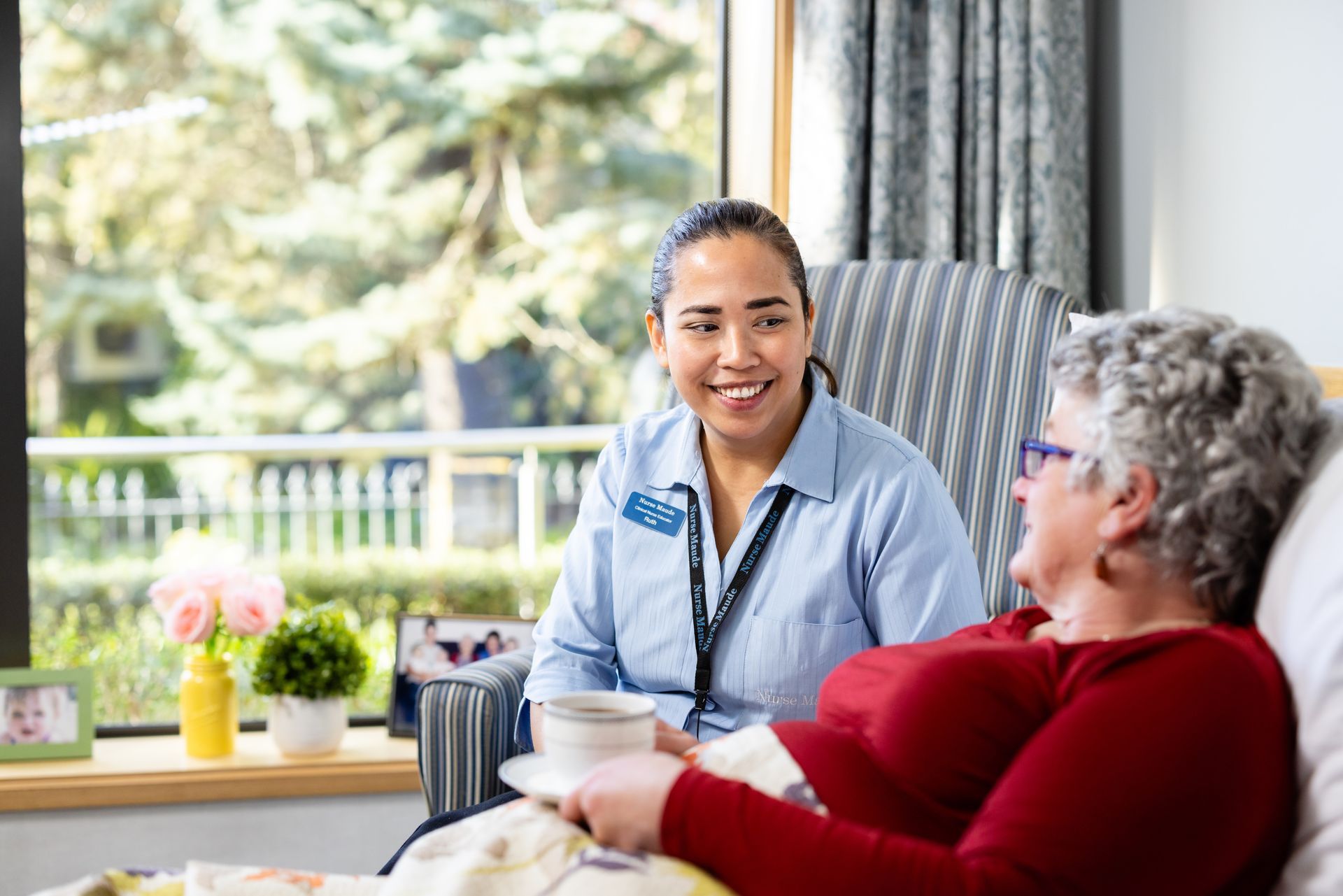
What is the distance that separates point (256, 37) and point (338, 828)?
15.7 feet

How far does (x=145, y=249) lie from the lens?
6.25 m

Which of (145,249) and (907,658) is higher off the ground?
(145,249)

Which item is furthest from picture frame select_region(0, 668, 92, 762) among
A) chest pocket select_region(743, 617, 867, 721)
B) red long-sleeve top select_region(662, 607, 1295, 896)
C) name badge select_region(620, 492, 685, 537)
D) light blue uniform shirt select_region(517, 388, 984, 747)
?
red long-sleeve top select_region(662, 607, 1295, 896)

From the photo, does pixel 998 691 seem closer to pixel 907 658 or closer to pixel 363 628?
pixel 907 658

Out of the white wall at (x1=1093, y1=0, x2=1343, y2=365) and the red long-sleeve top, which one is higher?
the white wall at (x1=1093, y1=0, x2=1343, y2=365)

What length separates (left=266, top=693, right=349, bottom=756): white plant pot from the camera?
8.22 feet

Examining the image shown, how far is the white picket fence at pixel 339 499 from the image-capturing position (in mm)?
4660

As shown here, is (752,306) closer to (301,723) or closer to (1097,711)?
(1097,711)

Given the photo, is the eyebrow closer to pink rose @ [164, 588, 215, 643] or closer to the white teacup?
the white teacup

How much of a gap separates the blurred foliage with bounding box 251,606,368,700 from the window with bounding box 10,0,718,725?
275 cm

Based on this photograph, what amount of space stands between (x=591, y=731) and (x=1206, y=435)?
0.56 meters

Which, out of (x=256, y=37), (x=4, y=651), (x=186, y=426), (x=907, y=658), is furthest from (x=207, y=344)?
(x=907, y=658)

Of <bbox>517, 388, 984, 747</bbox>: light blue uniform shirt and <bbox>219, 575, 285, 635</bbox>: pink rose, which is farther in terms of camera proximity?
<bbox>219, 575, 285, 635</bbox>: pink rose

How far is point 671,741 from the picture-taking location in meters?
1.23
